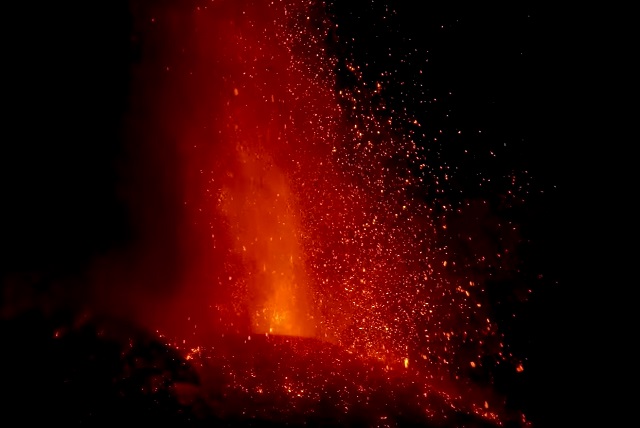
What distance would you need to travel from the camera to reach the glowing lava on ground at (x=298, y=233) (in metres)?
3.33

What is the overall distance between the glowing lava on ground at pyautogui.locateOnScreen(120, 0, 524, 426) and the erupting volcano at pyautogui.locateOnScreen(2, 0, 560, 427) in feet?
0.07

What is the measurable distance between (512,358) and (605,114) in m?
1.79

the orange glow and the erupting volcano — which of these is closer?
the erupting volcano

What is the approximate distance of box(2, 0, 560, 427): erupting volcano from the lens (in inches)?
131

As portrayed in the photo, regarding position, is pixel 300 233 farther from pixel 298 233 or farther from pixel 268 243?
pixel 268 243

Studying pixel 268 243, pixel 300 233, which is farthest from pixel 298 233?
pixel 268 243

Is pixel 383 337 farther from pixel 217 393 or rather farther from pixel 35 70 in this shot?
pixel 35 70

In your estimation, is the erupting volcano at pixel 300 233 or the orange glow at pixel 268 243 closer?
the erupting volcano at pixel 300 233

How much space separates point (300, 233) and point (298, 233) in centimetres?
4

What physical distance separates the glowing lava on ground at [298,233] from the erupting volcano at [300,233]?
20 millimetres

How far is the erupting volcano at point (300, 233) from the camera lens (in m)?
3.32

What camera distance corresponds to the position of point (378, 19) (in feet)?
15.1

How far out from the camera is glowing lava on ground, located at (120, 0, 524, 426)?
333cm

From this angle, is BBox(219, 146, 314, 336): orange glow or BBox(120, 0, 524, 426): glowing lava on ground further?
BBox(219, 146, 314, 336): orange glow
